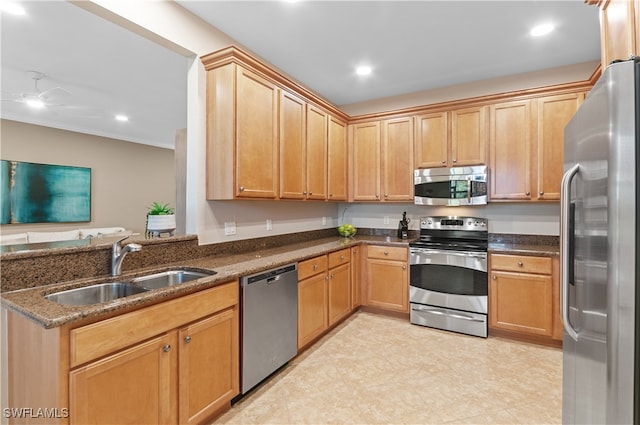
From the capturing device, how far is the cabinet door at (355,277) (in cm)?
363

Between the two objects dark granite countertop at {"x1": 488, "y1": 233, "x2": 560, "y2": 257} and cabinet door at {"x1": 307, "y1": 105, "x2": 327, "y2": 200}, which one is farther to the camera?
cabinet door at {"x1": 307, "y1": 105, "x2": 327, "y2": 200}

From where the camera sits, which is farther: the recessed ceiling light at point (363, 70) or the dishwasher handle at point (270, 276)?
the recessed ceiling light at point (363, 70)

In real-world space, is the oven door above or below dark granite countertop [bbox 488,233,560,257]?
below

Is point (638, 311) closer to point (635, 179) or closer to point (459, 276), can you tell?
point (635, 179)

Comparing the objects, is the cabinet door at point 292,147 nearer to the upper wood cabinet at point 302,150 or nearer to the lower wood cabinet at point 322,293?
the upper wood cabinet at point 302,150

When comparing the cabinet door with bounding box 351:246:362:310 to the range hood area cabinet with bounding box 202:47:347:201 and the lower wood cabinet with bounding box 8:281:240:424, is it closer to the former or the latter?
the range hood area cabinet with bounding box 202:47:347:201

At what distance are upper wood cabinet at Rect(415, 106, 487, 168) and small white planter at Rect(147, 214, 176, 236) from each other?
2.81 metres

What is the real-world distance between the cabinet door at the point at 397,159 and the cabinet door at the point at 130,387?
119 inches

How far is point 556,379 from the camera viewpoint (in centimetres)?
240

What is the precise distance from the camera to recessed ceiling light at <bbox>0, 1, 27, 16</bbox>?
2.23 m

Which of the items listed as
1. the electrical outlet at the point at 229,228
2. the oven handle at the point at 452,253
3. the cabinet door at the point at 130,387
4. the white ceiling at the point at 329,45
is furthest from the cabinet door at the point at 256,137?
the oven handle at the point at 452,253

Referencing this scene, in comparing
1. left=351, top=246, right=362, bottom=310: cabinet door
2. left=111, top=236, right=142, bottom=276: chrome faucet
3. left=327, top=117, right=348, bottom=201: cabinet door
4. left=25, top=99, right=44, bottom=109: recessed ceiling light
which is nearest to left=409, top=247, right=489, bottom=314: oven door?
left=351, top=246, right=362, bottom=310: cabinet door

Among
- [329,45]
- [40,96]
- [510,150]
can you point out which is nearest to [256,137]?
[329,45]

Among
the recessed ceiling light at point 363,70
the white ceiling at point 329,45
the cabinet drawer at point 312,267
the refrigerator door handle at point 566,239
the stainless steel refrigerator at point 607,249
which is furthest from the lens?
the recessed ceiling light at point 363,70
